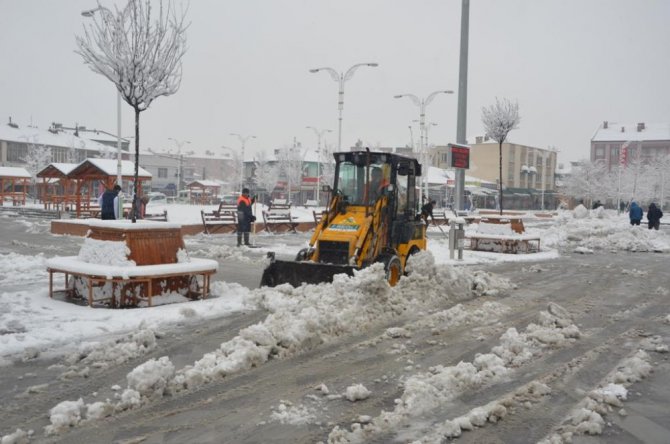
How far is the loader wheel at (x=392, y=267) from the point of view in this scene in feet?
34.3

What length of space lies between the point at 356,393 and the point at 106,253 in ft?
17.4

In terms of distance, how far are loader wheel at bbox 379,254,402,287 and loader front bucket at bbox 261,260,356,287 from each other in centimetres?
95

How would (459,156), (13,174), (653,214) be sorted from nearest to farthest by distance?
1. (459,156)
2. (653,214)
3. (13,174)

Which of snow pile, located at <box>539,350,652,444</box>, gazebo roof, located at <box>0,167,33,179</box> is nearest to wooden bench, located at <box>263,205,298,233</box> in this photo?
snow pile, located at <box>539,350,652,444</box>

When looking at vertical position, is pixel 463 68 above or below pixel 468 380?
above

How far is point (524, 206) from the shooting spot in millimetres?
93312

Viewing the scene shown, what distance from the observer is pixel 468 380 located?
593 centimetres

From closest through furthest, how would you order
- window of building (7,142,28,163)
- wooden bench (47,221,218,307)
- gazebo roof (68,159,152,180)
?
1. wooden bench (47,221,218,307)
2. gazebo roof (68,159,152,180)
3. window of building (7,142,28,163)

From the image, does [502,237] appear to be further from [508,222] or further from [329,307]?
[329,307]

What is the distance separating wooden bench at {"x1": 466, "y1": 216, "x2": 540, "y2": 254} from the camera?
2072cm

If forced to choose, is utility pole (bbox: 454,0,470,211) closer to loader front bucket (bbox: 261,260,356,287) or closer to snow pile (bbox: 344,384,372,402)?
loader front bucket (bbox: 261,260,356,287)

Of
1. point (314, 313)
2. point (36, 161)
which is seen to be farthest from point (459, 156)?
point (36, 161)

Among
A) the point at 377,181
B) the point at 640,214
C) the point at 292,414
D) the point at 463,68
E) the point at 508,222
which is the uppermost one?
the point at 463,68

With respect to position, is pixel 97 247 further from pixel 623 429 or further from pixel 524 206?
pixel 524 206
